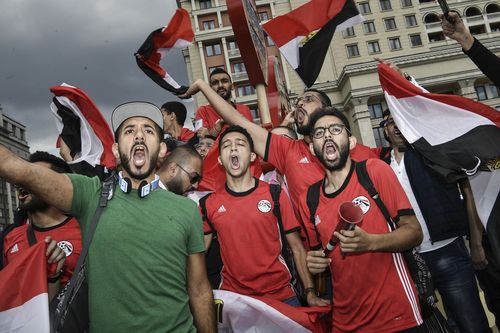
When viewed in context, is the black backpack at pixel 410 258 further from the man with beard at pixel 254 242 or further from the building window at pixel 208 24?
the building window at pixel 208 24

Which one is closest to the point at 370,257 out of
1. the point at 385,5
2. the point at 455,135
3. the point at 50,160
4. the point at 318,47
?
the point at 455,135

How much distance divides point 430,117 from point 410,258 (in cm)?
183

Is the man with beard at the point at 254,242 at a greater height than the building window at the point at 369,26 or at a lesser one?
lesser

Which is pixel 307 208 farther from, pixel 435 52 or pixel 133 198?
pixel 435 52

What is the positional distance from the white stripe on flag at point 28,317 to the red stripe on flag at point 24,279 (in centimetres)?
3

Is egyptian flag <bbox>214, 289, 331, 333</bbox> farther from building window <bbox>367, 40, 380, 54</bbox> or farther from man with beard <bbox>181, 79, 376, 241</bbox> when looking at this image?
building window <bbox>367, 40, 380, 54</bbox>

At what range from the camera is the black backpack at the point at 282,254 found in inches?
120

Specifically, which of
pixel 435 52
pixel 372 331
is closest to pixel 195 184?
pixel 372 331

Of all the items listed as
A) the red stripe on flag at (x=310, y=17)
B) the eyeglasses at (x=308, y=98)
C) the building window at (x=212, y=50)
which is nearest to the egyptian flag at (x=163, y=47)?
the red stripe on flag at (x=310, y=17)

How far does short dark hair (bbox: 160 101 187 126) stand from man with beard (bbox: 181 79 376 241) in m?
2.36

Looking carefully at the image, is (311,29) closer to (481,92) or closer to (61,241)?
(61,241)

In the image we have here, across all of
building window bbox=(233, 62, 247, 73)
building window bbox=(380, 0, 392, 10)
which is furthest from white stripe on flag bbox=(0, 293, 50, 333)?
building window bbox=(380, 0, 392, 10)

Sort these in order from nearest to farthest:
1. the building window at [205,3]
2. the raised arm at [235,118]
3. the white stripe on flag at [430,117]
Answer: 1. the white stripe on flag at [430,117]
2. the raised arm at [235,118]
3. the building window at [205,3]

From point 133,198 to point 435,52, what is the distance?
131 ft
